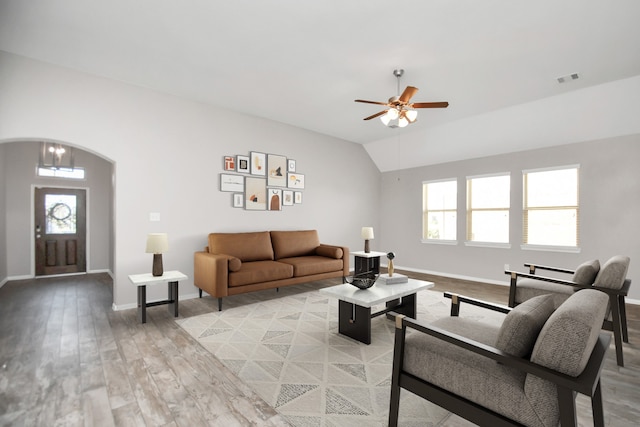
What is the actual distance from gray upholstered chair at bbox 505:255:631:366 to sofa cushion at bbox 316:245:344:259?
2727mm

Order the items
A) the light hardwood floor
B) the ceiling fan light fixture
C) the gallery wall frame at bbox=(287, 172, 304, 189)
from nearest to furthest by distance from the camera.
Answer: the light hardwood floor, the ceiling fan light fixture, the gallery wall frame at bbox=(287, 172, 304, 189)

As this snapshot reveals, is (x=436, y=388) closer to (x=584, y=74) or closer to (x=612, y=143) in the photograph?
(x=584, y=74)

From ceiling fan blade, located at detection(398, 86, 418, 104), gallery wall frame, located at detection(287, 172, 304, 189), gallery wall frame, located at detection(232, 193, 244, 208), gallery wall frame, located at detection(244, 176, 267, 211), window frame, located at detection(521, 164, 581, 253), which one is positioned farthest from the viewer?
gallery wall frame, located at detection(287, 172, 304, 189)

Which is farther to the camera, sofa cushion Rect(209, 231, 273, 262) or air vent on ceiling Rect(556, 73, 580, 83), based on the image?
sofa cushion Rect(209, 231, 273, 262)

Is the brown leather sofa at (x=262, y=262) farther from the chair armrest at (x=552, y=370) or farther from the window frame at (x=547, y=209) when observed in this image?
the window frame at (x=547, y=209)

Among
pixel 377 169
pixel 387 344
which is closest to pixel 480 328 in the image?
pixel 387 344

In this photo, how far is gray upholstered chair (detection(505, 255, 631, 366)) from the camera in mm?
2596

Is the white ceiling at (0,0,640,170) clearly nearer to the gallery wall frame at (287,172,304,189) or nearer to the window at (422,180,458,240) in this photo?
the gallery wall frame at (287,172,304,189)

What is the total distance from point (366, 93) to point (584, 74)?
103 inches

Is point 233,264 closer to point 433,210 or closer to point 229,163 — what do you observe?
point 229,163

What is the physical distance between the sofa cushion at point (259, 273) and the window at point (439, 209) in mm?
3659

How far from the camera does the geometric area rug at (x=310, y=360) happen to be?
1952 mm

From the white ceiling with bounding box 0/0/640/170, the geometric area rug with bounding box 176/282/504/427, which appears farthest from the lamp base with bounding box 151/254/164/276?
the white ceiling with bounding box 0/0/640/170

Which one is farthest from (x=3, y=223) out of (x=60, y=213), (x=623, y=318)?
(x=623, y=318)
